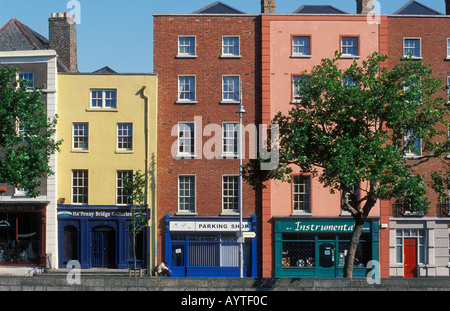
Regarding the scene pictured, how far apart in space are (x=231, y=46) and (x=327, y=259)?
14520 millimetres

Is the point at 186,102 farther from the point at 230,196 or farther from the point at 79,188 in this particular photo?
the point at 79,188

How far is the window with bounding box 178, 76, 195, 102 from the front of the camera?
35.7m

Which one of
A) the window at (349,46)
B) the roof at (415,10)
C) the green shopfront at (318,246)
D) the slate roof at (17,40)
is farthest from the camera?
the slate roof at (17,40)

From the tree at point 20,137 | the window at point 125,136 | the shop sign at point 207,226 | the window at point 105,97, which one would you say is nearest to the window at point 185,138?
the window at point 125,136

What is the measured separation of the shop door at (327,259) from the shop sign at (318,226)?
98 cm

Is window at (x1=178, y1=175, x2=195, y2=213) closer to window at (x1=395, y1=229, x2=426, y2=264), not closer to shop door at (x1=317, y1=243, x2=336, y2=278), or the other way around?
shop door at (x1=317, y1=243, x2=336, y2=278)

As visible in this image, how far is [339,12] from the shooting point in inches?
1474

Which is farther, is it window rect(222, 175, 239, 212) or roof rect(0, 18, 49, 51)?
roof rect(0, 18, 49, 51)

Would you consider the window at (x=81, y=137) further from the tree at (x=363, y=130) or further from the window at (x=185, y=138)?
the tree at (x=363, y=130)

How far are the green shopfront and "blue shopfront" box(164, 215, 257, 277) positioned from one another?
183 centimetres

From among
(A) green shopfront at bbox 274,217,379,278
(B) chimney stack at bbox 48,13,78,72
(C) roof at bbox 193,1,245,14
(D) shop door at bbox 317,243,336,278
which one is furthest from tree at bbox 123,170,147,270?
(C) roof at bbox 193,1,245,14

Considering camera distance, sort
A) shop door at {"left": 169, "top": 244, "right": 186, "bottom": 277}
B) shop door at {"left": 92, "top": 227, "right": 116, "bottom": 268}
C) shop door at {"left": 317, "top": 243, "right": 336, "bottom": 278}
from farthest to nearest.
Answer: shop door at {"left": 92, "top": 227, "right": 116, "bottom": 268}, shop door at {"left": 169, "top": 244, "right": 186, "bottom": 277}, shop door at {"left": 317, "top": 243, "right": 336, "bottom": 278}

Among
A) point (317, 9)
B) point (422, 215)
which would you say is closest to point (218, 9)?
point (317, 9)

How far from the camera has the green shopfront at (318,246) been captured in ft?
112
